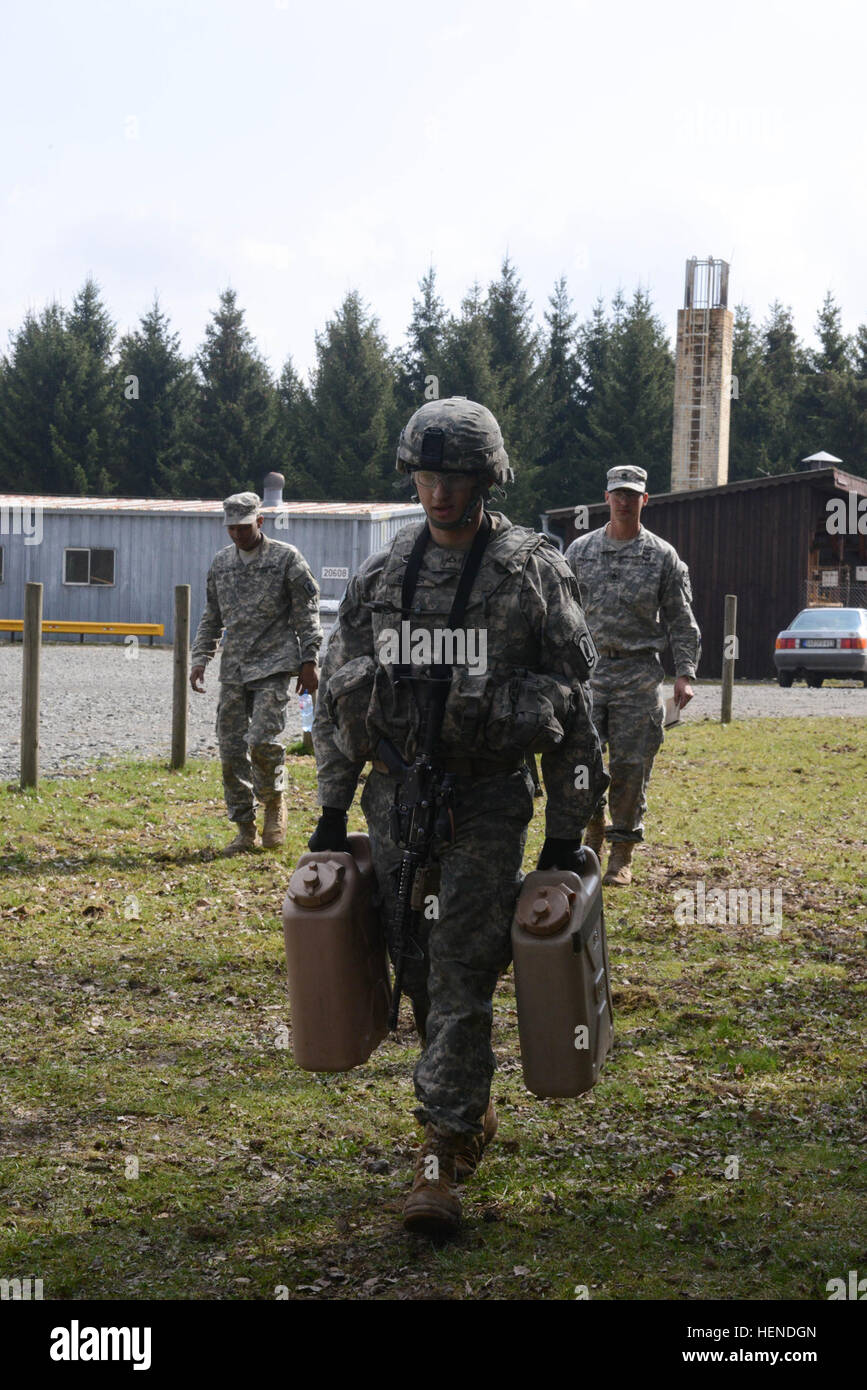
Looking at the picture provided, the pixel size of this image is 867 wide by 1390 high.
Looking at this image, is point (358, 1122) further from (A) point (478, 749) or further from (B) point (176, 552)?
(B) point (176, 552)

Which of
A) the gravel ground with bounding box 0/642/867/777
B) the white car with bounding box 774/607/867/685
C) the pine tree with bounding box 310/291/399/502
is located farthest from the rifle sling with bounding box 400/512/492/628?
the pine tree with bounding box 310/291/399/502

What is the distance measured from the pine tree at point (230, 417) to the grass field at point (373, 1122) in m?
47.4

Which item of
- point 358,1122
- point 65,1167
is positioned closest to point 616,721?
point 358,1122

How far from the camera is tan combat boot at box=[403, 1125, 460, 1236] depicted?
3.63m

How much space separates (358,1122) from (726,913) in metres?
3.42

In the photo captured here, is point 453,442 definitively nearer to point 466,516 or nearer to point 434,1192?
point 466,516

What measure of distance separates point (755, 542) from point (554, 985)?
28.9 m

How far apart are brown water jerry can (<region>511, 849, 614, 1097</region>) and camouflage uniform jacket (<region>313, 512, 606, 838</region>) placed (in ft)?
0.90

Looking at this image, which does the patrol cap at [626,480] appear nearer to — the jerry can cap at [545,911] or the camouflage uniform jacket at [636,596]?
the camouflage uniform jacket at [636,596]

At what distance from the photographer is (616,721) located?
7.72 metres

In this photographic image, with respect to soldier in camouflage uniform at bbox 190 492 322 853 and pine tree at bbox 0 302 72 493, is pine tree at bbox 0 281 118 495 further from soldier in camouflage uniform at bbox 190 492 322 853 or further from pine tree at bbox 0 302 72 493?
soldier in camouflage uniform at bbox 190 492 322 853

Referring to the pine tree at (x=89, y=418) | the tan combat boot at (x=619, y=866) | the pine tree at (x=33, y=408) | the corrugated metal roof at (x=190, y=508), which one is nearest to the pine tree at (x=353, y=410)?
the pine tree at (x=89, y=418)

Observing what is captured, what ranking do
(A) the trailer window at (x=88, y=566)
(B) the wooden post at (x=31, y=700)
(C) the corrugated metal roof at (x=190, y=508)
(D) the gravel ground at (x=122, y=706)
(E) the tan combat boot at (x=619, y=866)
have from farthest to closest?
(A) the trailer window at (x=88, y=566)
(C) the corrugated metal roof at (x=190, y=508)
(D) the gravel ground at (x=122, y=706)
(B) the wooden post at (x=31, y=700)
(E) the tan combat boot at (x=619, y=866)

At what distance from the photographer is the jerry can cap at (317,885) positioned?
388cm
